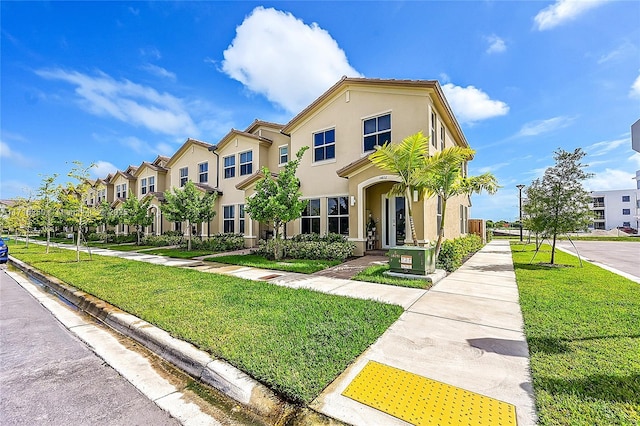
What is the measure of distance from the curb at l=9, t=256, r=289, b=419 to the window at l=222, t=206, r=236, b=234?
13484mm

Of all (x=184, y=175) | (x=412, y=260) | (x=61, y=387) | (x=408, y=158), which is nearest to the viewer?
(x=61, y=387)

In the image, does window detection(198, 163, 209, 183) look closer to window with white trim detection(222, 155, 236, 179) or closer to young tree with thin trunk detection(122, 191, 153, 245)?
window with white trim detection(222, 155, 236, 179)

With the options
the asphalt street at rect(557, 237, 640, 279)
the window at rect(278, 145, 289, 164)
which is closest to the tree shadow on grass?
the asphalt street at rect(557, 237, 640, 279)

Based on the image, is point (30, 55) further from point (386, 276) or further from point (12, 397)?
point (386, 276)

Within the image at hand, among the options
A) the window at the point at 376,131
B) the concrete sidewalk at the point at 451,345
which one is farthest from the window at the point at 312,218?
the concrete sidewalk at the point at 451,345

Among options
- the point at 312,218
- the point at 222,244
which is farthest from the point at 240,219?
the point at 312,218

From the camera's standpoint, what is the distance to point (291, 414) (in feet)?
8.79

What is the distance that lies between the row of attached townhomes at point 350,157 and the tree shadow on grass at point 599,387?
7.64 meters

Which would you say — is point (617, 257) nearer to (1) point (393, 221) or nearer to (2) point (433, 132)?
(2) point (433, 132)

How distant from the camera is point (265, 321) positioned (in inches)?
189

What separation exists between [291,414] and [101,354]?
10.9ft

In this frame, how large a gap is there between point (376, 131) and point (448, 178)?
508 centimetres

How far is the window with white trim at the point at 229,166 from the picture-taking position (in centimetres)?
2011

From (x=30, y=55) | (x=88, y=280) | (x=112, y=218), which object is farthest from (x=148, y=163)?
(x=88, y=280)
